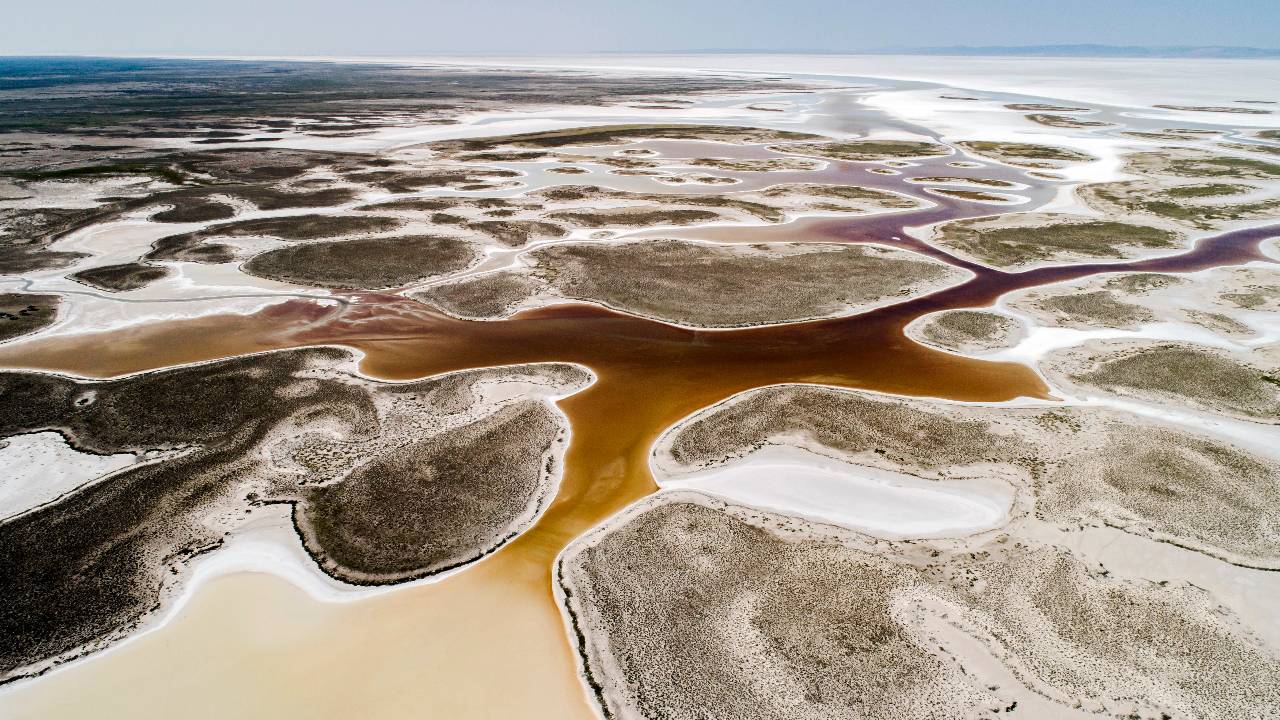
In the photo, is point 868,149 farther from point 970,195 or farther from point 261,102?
point 261,102

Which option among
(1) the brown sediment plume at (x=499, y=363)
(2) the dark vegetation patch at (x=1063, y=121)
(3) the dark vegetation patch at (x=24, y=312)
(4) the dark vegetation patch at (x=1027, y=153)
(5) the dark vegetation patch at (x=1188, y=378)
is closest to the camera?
(1) the brown sediment plume at (x=499, y=363)

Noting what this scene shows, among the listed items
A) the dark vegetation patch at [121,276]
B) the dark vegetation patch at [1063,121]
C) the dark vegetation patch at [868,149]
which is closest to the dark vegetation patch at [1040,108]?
the dark vegetation patch at [1063,121]

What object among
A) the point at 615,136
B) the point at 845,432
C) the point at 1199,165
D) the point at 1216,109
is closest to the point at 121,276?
the point at 845,432

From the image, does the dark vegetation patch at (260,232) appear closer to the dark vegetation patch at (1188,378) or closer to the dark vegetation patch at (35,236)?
the dark vegetation patch at (35,236)

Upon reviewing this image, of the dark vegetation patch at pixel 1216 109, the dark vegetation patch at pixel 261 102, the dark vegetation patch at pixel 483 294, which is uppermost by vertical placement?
the dark vegetation patch at pixel 261 102

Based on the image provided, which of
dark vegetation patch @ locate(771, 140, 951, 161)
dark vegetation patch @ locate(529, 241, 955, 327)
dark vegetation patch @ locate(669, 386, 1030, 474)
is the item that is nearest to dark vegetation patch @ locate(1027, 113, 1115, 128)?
dark vegetation patch @ locate(771, 140, 951, 161)

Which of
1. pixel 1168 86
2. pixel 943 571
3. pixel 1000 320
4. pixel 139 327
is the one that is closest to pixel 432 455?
pixel 943 571

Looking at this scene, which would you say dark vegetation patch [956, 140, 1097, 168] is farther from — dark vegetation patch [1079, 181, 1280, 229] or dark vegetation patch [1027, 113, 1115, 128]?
dark vegetation patch [1027, 113, 1115, 128]
